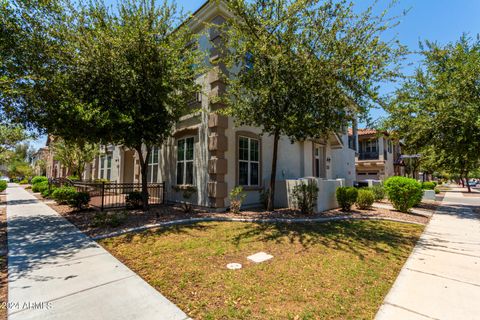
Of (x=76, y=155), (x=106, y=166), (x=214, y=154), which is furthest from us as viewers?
(x=76, y=155)

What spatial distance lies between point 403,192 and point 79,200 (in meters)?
14.6

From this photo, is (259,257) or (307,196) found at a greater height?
(307,196)

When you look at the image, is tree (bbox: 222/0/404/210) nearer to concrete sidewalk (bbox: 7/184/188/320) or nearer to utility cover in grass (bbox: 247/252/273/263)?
utility cover in grass (bbox: 247/252/273/263)

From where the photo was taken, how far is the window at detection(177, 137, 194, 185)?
458 inches

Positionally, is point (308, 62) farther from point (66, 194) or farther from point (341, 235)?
point (66, 194)

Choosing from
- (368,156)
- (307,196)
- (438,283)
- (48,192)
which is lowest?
(438,283)

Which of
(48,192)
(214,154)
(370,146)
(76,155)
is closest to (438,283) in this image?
(214,154)

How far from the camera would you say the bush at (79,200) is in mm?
10310

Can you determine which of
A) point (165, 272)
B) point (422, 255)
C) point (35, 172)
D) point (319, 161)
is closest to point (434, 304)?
point (422, 255)

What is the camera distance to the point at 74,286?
3773 millimetres

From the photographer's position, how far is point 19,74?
7.92 metres

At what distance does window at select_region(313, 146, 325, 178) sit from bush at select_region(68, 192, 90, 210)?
13185 millimetres

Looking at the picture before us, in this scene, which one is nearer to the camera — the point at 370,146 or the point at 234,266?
the point at 234,266

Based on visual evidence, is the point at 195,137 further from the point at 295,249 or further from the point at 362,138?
the point at 362,138
